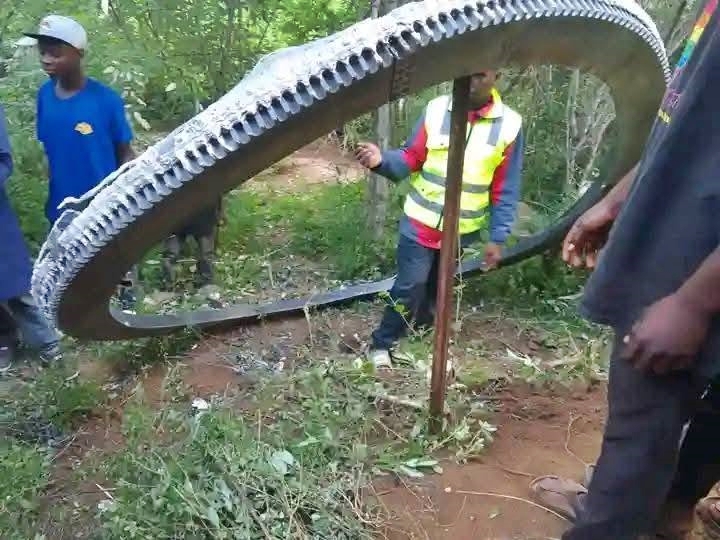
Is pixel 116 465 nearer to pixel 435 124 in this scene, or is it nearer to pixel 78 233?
pixel 78 233

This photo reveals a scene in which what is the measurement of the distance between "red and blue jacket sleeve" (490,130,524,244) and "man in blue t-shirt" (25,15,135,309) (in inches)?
72.6

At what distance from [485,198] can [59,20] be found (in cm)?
230

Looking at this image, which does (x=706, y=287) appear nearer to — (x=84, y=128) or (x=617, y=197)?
(x=617, y=197)

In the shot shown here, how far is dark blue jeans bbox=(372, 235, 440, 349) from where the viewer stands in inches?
146

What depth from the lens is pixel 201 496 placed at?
2.45 m

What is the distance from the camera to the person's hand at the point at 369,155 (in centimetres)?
319

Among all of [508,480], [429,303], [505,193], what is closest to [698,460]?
[508,480]

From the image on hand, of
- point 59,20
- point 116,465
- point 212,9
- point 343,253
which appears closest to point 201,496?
point 116,465

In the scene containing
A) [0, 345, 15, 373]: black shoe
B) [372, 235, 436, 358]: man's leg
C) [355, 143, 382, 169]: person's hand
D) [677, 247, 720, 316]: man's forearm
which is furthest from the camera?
[0, 345, 15, 373]: black shoe

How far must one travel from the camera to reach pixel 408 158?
3.53 meters

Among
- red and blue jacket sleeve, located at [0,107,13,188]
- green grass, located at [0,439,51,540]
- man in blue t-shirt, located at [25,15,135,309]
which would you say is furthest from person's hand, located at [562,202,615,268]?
red and blue jacket sleeve, located at [0,107,13,188]

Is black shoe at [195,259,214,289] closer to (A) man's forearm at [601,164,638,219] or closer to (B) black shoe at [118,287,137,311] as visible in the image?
(B) black shoe at [118,287,137,311]

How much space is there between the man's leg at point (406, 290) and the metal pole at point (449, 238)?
2.42 ft

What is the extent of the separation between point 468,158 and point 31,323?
2.37 meters
